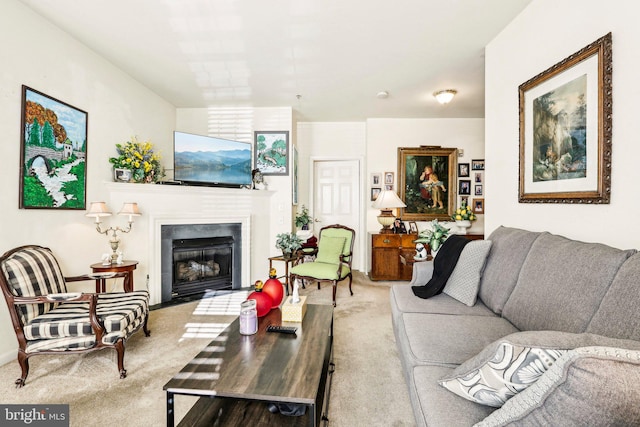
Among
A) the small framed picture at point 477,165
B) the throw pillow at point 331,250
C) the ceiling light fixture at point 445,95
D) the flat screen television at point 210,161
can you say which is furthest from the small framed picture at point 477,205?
the flat screen television at point 210,161

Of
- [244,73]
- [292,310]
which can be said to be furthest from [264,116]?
[292,310]

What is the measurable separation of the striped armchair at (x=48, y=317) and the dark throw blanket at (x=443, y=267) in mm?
2210

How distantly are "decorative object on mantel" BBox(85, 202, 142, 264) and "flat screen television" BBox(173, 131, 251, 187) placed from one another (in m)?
0.71

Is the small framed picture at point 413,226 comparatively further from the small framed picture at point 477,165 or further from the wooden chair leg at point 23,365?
the wooden chair leg at point 23,365

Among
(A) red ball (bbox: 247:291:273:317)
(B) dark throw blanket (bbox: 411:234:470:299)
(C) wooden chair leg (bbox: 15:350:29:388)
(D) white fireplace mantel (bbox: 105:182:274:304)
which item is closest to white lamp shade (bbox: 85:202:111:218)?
(D) white fireplace mantel (bbox: 105:182:274:304)

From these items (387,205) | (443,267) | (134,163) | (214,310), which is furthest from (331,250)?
(134,163)

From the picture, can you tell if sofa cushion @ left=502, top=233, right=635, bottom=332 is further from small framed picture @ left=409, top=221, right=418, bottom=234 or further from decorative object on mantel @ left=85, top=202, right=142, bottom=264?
decorative object on mantel @ left=85, top=202, right=142, bottom=264

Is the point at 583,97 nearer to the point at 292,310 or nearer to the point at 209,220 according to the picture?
the point at 292,310

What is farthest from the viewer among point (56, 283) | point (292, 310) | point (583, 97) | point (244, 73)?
point (244, 73)

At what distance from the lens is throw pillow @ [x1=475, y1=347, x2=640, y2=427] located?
22.2 inches

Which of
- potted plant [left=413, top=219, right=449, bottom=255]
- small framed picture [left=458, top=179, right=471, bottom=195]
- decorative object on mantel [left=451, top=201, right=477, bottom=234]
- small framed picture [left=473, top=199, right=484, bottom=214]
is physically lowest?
potted plant [left=413, top=219, right=449, bottom=255]

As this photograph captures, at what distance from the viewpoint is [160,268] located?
3.62m

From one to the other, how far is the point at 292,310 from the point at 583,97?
2.21 meters

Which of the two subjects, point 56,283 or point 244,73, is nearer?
point 56,283
